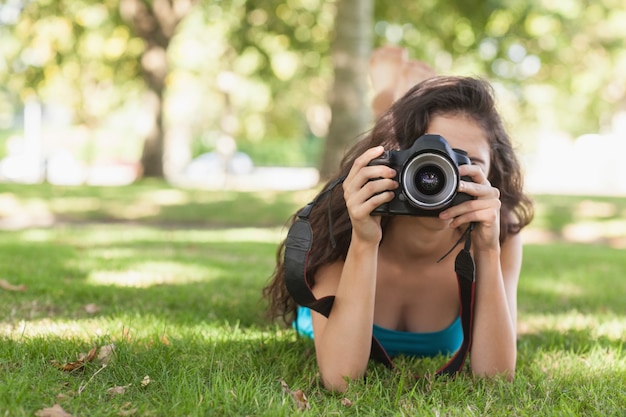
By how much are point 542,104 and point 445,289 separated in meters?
34.5

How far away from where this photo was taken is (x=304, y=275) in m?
2.18

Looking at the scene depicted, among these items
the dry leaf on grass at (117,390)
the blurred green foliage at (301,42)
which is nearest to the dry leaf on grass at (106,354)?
the dry leaf on grass at (117,390)

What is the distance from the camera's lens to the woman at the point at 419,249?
2.13 metres

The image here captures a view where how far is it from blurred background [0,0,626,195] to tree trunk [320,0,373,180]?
18 mm

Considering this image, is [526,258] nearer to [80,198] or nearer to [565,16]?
[80,198]

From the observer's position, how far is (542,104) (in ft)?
115

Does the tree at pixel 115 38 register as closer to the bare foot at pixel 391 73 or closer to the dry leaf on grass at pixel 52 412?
the bare foot at pixel 391 73

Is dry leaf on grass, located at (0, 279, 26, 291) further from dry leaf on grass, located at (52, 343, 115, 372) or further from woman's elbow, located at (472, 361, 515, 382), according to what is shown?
woman's elbow, located at (472, 361, 515, 382)

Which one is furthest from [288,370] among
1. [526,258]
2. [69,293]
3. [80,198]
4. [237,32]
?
[237,32]

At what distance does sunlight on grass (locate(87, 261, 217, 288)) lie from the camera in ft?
13.5

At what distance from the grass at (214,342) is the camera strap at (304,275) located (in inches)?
5.4

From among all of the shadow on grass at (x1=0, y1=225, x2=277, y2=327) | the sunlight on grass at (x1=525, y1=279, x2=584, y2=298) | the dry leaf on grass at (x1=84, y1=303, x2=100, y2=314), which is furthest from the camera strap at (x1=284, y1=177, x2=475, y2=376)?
the sunlight on grass at (x1=525, y1=279, x2=584, y2=298)

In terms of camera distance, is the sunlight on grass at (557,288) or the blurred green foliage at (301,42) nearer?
the sunlight on grass at (557,288)

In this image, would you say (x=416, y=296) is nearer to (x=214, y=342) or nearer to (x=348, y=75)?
(x=214, y=342)
